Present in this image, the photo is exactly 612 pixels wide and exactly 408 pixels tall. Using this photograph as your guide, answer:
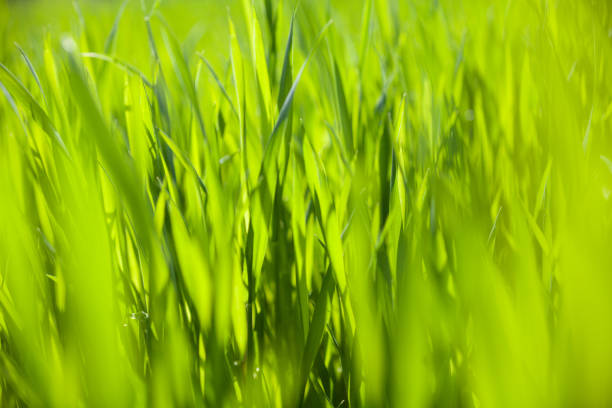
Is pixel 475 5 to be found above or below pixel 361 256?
above

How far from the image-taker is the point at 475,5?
1.01 m

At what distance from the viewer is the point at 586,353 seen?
239 mm

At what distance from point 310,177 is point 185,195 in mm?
161

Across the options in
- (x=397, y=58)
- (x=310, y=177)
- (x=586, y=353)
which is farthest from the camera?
(x=397, y=58)

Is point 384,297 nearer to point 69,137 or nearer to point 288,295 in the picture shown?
point 288,295

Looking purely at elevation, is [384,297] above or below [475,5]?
below

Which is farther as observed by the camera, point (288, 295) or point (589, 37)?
point (589, 37)

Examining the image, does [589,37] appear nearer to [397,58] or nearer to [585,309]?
[397,58]

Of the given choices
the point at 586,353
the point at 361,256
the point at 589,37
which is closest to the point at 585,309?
the point at 586,353

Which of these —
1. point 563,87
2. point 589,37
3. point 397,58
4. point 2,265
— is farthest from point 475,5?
point 2,265

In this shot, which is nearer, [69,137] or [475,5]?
[69,137]

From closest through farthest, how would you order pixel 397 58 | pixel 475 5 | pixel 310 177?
pixel 310 177
pixel 397 58
pixel 475 5

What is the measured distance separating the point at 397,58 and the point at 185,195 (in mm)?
388

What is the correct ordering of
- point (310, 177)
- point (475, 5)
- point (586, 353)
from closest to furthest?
1. point (586, 353)
2. point (310, 177)
3. point (475, 5)
